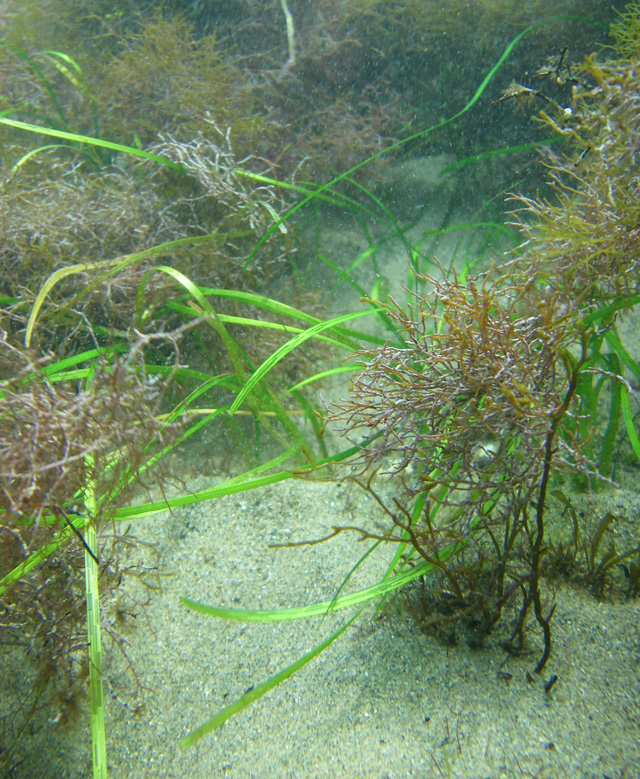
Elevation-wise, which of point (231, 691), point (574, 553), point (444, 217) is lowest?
point (231, 691)

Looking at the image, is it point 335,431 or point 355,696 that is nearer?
point 355,696

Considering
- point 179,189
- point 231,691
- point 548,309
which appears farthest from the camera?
point 179,189

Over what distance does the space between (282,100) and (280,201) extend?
98 centimetres

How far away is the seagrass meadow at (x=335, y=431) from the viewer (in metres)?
1.29

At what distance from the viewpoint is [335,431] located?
211 cm

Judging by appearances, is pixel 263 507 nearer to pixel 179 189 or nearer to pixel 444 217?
pixel 179 189

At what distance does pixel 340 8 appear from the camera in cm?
332

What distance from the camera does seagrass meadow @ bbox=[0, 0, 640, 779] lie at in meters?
1.29

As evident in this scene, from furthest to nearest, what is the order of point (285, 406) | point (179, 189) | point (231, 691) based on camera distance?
point (179, 189) → point (285, 406) → point (231, 691)

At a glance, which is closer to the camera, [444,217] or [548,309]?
[548,309]

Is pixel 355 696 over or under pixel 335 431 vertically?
under

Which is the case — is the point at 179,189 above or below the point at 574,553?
above

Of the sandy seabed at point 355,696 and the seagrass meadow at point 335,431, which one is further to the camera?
the seagrass meadow at point 335,431

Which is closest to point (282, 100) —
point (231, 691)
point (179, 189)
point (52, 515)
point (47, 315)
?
point (179, 189)
